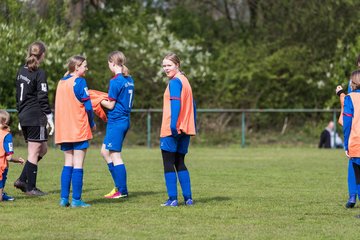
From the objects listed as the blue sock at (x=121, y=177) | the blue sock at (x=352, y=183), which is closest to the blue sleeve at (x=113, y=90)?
the blue sock at (x=121, y=177)

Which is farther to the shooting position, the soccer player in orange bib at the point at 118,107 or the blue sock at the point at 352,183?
the soccer player in orange bib at the point at 118,107

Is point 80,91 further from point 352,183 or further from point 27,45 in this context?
point 27,45

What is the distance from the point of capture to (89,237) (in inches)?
299

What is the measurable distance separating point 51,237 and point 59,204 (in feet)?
8.21

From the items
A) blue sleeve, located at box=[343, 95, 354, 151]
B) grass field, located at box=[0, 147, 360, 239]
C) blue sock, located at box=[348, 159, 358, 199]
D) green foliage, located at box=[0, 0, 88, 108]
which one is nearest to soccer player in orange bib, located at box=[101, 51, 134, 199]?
grass field, located at box=[0, 147, 360, 239]

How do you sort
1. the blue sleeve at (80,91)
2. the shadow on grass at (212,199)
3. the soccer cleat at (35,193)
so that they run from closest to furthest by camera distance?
the blue sleeve at (80,91) → the shadow on grass at (212,199) → the soccer cleat at (35,193)

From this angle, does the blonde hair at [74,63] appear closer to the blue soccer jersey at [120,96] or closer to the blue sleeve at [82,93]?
the blue sleeve at [82,93]

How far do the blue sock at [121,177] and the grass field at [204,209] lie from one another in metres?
0.23

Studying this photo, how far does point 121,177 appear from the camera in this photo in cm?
1082

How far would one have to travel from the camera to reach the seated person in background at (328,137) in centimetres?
2617

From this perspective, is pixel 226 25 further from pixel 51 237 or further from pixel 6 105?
pixel 51 237

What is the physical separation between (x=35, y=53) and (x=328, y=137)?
16956mm

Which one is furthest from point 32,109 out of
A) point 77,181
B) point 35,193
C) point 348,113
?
point 348,113

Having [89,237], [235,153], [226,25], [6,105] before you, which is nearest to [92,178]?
[89,237]
